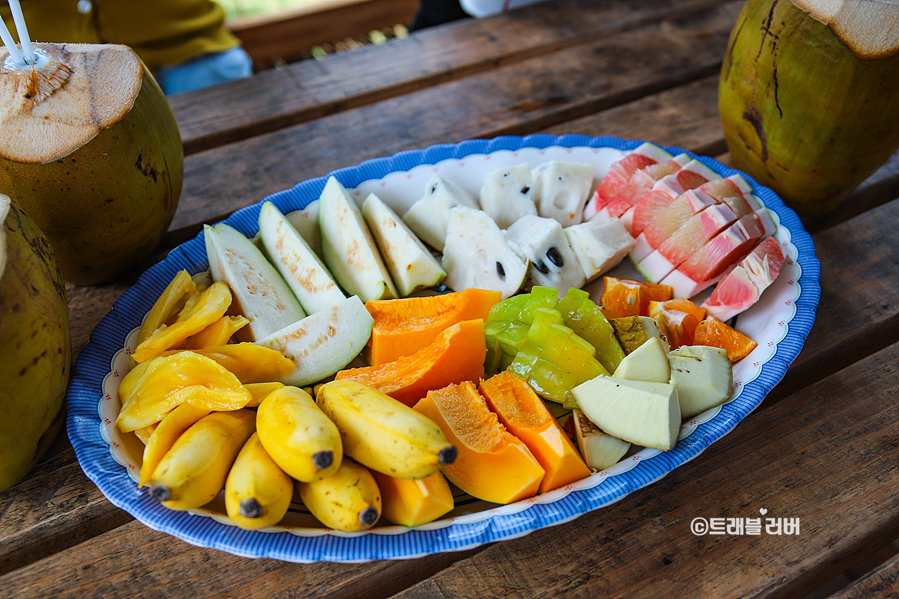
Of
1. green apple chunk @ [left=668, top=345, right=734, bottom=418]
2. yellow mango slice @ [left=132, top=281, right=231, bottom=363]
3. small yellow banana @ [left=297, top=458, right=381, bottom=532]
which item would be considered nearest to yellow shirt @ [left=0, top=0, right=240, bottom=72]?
yellow mango slice @ [left=132, top=281, right=231, bottom=363]

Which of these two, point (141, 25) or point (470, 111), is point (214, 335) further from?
point (141, 25)

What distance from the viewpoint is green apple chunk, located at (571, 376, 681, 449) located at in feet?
3.18

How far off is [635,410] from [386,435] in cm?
40

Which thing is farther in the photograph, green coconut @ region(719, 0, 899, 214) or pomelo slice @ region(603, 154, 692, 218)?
pomelo slice @ region(603, 154, 692, 218)

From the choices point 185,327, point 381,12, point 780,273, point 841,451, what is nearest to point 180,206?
point 185,327

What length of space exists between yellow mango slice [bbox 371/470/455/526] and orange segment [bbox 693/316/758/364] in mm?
614

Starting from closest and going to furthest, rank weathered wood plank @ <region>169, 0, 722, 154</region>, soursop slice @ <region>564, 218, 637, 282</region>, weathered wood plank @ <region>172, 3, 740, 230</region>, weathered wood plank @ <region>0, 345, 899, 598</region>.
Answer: weathered wood plank @ <region>0, 345, 899, 598</region>
soursop slice @ <region>564, 218, 637, 282</region>
weathered wood plank @ <region>172, 3, 740, 230</region>
weathered wood plank @ <region>169, 0, 722, 154</region>

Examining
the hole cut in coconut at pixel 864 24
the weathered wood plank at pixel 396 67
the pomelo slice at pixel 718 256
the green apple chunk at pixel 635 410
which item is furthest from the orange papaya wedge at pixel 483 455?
the weathered wood plank at pixel 396 67

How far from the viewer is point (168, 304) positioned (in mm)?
1194

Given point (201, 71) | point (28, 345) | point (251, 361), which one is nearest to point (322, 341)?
point (251, 361)

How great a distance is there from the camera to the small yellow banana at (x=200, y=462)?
0.84 metres

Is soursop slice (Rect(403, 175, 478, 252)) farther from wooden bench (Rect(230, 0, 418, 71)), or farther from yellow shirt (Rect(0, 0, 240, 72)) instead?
wooden bench (Rect(230, 0, 418, 71))

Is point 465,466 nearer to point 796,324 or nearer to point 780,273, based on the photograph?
point 796,324

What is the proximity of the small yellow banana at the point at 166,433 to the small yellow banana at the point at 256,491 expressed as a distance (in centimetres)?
12
